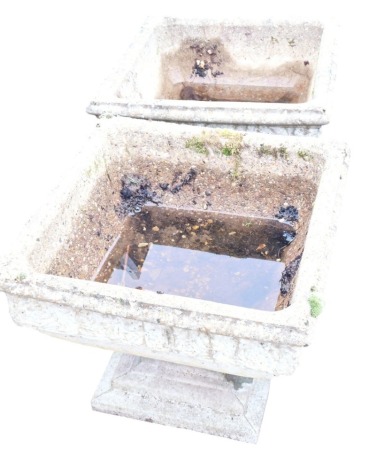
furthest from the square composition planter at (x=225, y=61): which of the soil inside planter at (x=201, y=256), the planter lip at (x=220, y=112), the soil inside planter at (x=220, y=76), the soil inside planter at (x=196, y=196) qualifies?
the soil inside planter at (x=201, y=256)

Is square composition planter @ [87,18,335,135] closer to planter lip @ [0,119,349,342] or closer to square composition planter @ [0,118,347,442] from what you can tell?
square composition planter @ [0,118,347,442]

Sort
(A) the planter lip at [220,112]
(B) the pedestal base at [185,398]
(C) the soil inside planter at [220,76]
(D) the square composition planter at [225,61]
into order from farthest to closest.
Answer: (C) the soil inside planter at [220,76] → (D) the square composition planter at [225,61] → (A) the planter lip at [220,112] → (B) the pedestal base at [185,398]

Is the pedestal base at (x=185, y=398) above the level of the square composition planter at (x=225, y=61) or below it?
below

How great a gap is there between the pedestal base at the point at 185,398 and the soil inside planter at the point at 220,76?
2.23 metres

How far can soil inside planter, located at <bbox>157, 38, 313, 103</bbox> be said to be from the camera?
4879mm

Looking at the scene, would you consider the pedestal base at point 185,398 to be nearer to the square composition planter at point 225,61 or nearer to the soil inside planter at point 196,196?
the soil inside planter at point 196,196

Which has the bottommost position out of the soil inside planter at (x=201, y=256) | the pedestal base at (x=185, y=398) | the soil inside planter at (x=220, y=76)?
the pedestal base at (x=185, y=398)

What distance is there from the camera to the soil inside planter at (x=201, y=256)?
3.33 meters

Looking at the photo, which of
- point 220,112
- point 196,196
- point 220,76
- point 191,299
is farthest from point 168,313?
point 220,76

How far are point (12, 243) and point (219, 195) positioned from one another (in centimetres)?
135

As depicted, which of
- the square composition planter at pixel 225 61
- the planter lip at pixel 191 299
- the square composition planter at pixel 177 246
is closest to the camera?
the planter lip at pixel 191 299

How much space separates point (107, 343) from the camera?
288cm

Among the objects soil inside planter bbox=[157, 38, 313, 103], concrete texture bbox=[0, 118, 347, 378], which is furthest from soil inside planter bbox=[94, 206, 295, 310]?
soil inside planter bbox=[157, 38, 313, 103]

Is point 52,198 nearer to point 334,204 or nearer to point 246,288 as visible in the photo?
point 246,288
